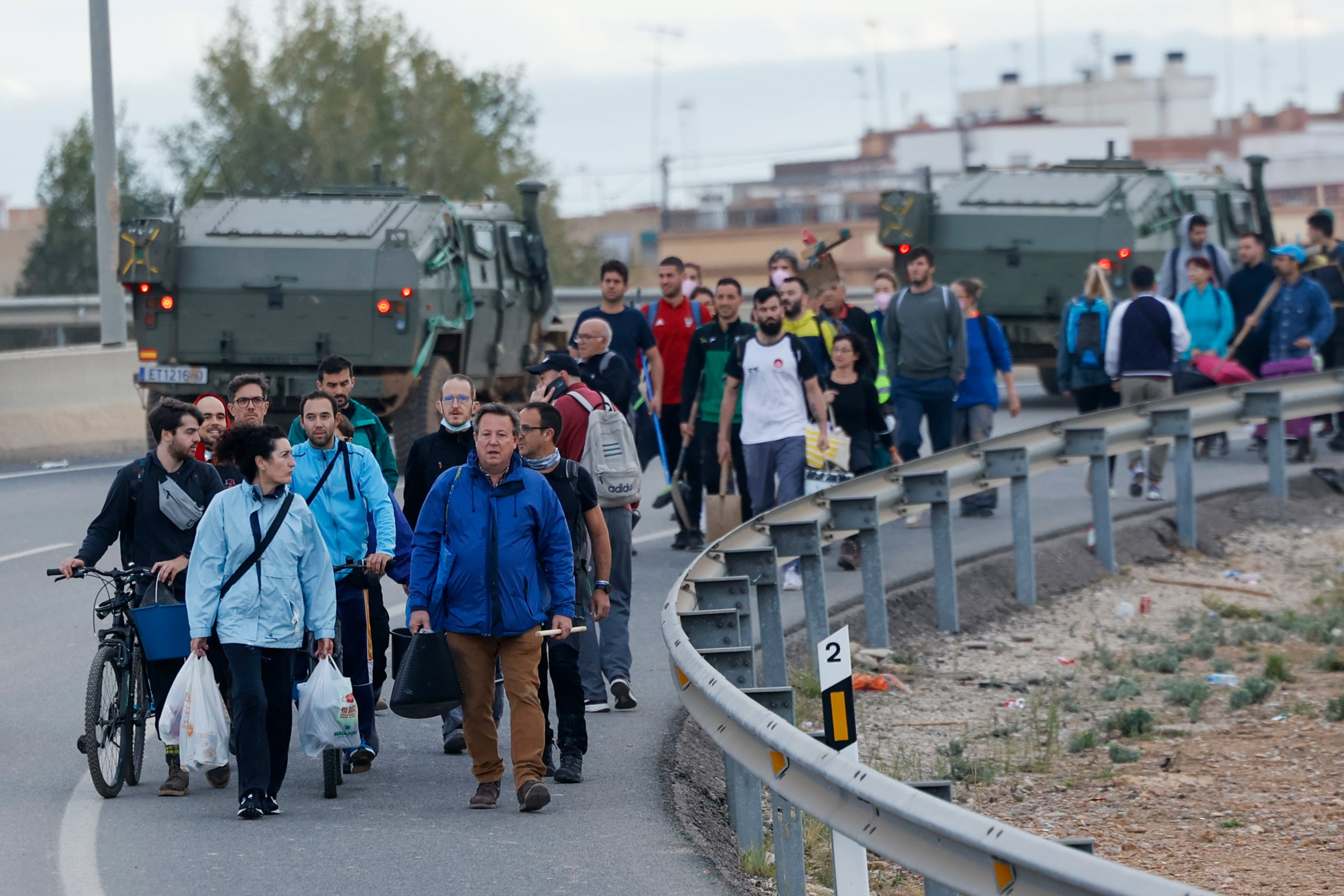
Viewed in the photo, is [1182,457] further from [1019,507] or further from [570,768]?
[570,768]

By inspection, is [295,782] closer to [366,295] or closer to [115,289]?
[366,295]

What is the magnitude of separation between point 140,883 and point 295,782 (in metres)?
1.86

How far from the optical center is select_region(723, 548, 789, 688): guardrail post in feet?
30.7

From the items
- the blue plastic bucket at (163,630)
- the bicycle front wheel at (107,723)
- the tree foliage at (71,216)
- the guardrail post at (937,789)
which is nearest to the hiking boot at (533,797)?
the blue plastic bucket at (163,630)

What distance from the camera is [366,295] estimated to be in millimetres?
18531

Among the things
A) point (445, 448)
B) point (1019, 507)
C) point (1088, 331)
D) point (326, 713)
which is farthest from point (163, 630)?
point (1088, 331)

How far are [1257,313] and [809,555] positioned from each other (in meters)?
10.3

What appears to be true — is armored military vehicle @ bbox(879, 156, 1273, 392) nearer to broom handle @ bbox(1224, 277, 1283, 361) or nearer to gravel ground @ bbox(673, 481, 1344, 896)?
broom handle @ bbox(1224, 277, 1283, 361)

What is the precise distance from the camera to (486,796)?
798 centimetres

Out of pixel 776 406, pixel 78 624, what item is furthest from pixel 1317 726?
pixel 78 624

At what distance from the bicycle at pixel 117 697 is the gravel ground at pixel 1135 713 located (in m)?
2.19

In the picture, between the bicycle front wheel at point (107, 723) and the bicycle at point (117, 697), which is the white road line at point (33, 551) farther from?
the bicycle front wheel at point (107, 723)

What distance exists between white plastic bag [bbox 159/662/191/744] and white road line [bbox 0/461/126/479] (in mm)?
10723

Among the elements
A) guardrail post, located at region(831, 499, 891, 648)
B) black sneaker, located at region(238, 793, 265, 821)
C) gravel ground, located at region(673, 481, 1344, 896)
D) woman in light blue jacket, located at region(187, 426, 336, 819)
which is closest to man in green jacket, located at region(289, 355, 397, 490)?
woman in light blue jacket, located at region(187, 426, 336, 819)
